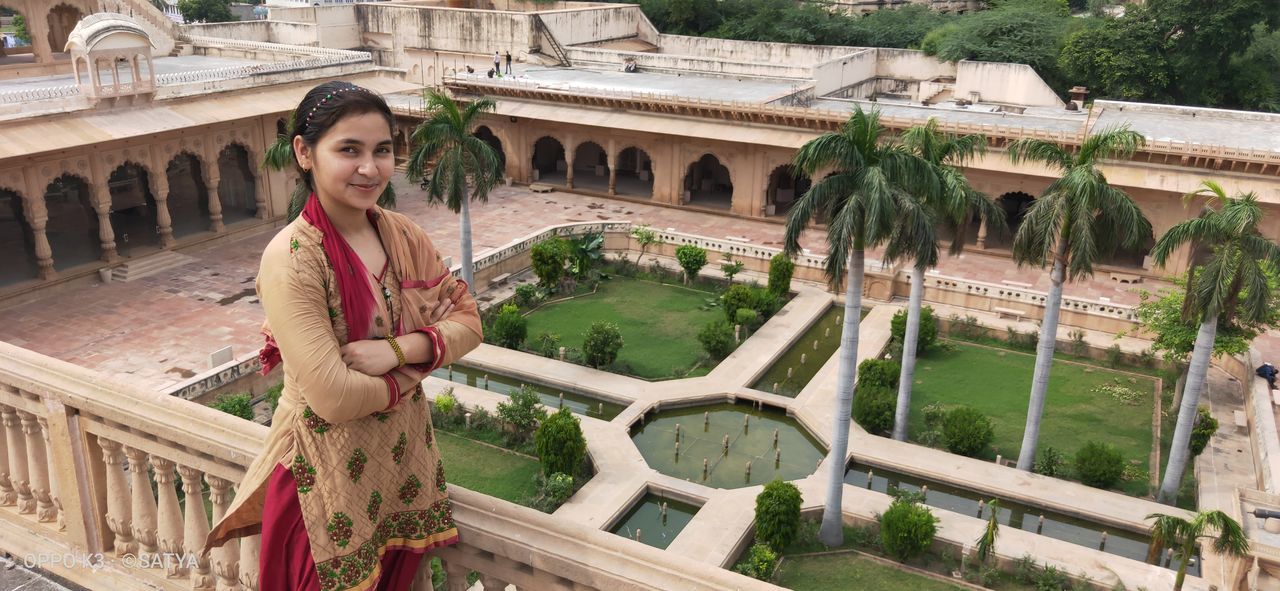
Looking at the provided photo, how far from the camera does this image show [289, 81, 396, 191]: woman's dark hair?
2791mm

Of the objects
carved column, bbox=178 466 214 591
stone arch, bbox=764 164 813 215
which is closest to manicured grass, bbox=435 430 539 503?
carved column, bbox=178 466 214 591

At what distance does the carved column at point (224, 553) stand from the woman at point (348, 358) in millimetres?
613

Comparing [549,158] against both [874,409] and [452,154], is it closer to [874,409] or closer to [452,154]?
[452,154]

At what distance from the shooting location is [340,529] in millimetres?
2885

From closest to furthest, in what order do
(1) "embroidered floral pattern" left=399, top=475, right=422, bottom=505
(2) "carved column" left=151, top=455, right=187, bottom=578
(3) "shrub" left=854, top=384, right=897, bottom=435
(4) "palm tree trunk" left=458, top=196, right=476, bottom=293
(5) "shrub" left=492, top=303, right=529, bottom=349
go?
(1) "embroidered floral pattern" left=399, top=475, right=422, bottom=505
(2) "carved column" left=151, top=455, right=187, bottom=578
(3) "shrub" left=854, top=384, right=897, bottom=435
(5) "shrub" left=492, top=303, right=529, bottom=349
(4) "palm tree trunk" left=458, top=196, right=476, bottom=293

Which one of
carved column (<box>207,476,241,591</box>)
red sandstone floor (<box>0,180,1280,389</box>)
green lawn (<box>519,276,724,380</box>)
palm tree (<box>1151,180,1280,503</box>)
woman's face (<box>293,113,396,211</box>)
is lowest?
green lawn (<box>519,276,724,380</box>)

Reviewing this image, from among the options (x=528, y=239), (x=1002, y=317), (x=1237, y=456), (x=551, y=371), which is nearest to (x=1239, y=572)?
(x=1237, y=456)

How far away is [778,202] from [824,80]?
4776mm

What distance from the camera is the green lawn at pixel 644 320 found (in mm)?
16891

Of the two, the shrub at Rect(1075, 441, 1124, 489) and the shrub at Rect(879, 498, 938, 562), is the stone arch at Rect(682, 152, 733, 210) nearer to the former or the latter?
the shrub at Rect(1075, 441, 1124, 489)

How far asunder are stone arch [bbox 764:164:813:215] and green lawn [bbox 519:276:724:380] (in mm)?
6137

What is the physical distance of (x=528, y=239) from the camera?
834 inches

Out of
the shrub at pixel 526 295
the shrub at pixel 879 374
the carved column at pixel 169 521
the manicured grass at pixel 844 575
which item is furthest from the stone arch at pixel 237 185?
the carved column at pixel 169 521

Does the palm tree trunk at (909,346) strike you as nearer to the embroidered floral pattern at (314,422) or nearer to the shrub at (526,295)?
the shrub at (526,295)
